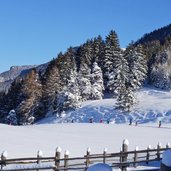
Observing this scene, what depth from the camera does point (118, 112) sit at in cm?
7156

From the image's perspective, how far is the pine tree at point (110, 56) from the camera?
8701cm

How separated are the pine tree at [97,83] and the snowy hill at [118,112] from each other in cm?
373

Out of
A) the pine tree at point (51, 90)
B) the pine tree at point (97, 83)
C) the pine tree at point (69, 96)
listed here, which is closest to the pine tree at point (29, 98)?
the pine tree at point (51, 90)

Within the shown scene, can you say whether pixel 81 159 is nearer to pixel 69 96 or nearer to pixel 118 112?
pixel 118 112

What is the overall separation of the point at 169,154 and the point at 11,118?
8064 cm

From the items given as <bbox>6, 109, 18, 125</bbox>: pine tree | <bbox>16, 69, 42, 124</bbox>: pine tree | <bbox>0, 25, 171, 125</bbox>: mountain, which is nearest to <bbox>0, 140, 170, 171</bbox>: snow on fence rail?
<bbox>0, 25, 171, 125</bbox>: mountain

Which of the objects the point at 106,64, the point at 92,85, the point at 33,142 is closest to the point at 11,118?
the point at 92,85

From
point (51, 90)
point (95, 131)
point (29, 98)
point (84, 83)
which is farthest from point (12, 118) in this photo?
point (95, 131)

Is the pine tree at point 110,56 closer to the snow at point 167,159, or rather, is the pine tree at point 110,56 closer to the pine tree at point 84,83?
the pine tree at point 84,83

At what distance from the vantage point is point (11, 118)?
81562mm

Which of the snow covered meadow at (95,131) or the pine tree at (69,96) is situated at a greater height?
the pine tree at (69,96)

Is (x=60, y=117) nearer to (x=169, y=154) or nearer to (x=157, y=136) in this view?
(x=157, y=136)

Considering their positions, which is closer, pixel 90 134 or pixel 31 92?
pixel 90 134

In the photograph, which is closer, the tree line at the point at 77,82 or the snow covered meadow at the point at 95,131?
the snow covered meadow at the point at 95,131
